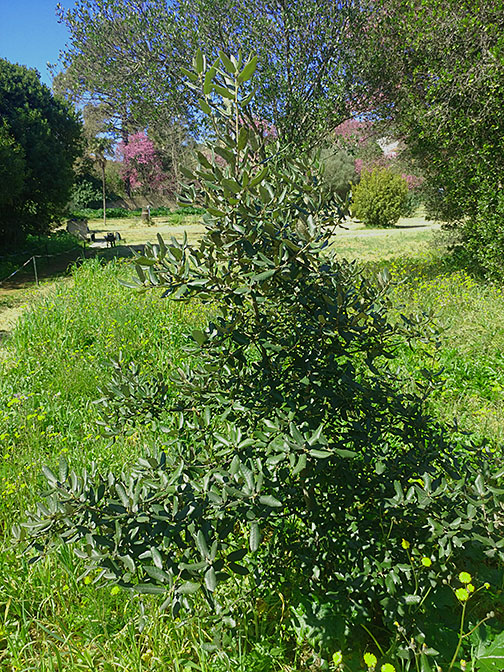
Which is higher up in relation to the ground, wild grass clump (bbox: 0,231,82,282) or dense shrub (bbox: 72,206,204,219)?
dense shrub (bbox: 72,206,204,219)

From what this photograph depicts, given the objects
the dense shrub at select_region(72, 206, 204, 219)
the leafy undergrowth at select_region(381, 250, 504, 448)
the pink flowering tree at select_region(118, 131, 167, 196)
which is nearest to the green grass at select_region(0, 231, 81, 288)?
the leafy undergrowth at select_region(381, 250, 504, 448)

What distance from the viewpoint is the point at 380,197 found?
62.6 feet

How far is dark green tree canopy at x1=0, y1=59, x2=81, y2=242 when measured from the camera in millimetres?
10789

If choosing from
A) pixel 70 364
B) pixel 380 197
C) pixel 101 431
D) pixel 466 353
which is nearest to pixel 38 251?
pixel 70 364

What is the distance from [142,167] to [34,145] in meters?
24.1

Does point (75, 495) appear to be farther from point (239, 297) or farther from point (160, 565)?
point (239, 297)

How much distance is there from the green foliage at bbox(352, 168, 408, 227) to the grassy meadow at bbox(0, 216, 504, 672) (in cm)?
1165

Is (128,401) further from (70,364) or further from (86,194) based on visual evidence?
(86,194)

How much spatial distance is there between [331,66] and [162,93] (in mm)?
3468

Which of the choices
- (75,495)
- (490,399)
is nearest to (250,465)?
(75,495)

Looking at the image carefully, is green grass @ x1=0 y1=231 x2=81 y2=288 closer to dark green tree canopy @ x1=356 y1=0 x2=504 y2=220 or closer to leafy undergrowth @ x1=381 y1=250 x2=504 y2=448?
dark green tree canopy @ x1=356 y1=0 x2=504 y2=220

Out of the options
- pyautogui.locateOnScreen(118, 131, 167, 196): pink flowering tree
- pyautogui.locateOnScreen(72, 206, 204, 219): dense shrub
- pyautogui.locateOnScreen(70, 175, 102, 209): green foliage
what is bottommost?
pyautogui.locateOnScreen(72, 206, 204, 219): dense shrub

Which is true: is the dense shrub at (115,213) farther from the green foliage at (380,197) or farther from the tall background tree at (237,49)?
the tall background tree at (237,49)

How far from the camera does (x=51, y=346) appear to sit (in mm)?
4816
